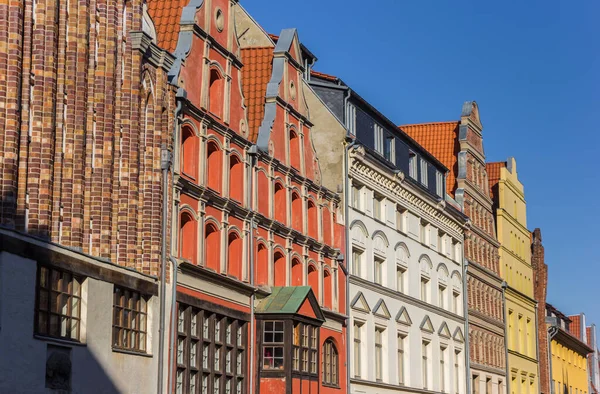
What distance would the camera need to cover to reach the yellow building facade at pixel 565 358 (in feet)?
297

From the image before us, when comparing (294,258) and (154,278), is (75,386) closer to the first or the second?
(154,278)

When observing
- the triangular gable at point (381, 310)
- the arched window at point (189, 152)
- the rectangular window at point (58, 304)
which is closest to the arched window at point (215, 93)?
the arched window at point (189, 152)

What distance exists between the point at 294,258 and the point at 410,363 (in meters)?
15.1

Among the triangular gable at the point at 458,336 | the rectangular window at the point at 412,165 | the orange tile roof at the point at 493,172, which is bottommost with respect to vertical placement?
the triangular gable at the point at 458,336

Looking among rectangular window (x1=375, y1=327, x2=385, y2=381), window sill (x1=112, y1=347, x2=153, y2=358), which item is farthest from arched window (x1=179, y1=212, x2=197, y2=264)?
rectangular window (x1=375, y1=327, x2=385, y2=381)

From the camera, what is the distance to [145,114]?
3384 cm

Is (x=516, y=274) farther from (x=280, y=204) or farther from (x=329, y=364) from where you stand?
(x=280, y=204)

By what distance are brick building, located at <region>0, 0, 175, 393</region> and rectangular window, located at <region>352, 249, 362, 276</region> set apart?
18207 millimetres

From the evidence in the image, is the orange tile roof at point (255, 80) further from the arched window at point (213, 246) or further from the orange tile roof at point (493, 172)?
the orange tile roof at point (493, 172)

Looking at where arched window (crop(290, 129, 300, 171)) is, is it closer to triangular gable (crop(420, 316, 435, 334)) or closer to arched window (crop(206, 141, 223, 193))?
arched window (crop(206, 141, 223, 193))

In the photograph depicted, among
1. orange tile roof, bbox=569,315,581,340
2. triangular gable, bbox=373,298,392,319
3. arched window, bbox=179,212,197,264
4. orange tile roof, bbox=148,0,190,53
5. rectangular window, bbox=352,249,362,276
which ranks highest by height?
orange tile roof, bbox=569,315,581,340

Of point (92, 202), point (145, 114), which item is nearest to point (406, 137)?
point (145, 114)

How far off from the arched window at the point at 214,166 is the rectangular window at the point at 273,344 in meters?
5.57

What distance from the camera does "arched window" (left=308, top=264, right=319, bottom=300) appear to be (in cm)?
4588
